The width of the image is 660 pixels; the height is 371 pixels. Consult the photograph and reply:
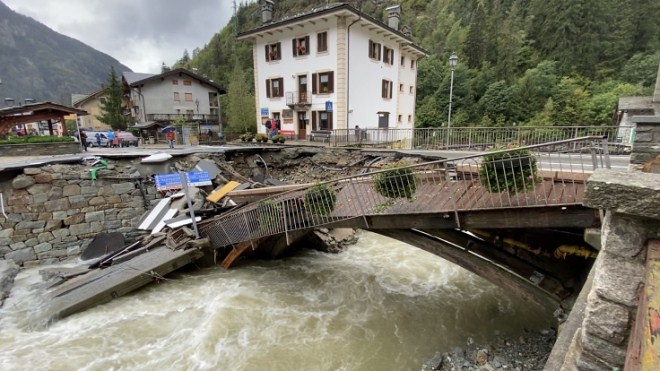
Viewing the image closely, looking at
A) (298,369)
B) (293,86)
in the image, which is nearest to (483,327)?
(298,369)

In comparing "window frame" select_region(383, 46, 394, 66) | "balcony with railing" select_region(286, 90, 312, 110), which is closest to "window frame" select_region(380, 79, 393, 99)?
"window frame" select_region(383, 46, 394, 66)

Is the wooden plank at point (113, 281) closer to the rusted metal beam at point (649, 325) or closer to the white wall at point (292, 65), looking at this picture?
the rusted metal beam at point (649, 325)

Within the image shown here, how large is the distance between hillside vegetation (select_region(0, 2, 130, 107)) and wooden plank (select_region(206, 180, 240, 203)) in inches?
5675

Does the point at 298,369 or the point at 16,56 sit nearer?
the point at 298,369

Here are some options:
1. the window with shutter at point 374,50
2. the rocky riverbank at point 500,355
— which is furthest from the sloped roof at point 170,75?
the rocky riverbank at point 500,355

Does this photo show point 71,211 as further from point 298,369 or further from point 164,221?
point 298,369

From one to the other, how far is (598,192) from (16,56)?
697ft

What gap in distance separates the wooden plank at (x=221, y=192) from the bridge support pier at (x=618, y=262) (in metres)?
11.2

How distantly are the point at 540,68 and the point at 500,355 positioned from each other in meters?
44.4

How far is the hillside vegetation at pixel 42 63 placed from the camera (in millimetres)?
133875

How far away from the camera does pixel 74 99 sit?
196 ft

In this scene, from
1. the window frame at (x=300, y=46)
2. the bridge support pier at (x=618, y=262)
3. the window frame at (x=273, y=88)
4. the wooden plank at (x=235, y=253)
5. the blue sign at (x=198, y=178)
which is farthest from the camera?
the window frame at (x=273, y=88)

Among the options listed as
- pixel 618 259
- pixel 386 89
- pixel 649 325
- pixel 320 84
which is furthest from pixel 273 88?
pixel 649 325

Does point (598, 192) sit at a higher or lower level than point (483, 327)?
higher
